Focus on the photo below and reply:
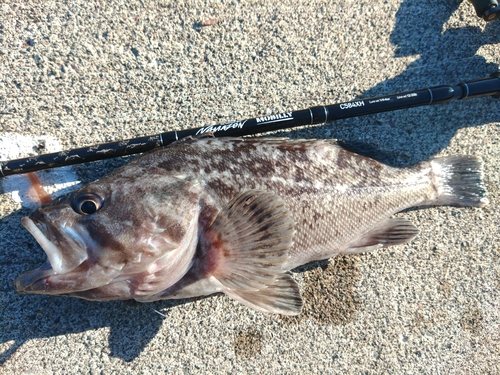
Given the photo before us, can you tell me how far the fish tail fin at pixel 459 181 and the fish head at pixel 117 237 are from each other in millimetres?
1569

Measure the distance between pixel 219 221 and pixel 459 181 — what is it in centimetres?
163

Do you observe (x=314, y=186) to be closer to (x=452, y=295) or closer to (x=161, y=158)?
(x=161, y=158)

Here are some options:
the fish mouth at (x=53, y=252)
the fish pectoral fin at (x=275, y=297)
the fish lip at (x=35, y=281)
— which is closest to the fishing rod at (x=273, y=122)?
the fish mouth at (x=53, y=252)

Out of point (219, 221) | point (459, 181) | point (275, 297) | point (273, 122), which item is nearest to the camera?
point (219, 221)

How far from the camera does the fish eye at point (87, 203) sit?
4.62 ft

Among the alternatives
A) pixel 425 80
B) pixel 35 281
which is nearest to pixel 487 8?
pixel 425 80

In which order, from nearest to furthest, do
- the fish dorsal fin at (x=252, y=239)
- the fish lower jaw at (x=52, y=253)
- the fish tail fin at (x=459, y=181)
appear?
the fish lower jaw at (x=52, y=253)
the fish dorsal fin at (x=252, y=239)
the fish tail fin at (x=459, y=181)

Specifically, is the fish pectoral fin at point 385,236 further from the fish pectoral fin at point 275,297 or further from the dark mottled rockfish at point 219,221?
the fish pectoral fin at point 275,297

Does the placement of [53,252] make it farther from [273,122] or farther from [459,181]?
[459,181]

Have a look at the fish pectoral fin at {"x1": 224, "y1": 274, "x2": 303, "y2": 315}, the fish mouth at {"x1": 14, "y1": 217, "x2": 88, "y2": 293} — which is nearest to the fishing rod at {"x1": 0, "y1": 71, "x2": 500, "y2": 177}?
the fish mouth at {"x1": 14, "y1": 217, "x2": 88, "y2": 293}

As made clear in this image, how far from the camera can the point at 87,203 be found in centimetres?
142

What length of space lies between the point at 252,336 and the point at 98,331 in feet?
3.11

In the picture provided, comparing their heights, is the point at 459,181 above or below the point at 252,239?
below

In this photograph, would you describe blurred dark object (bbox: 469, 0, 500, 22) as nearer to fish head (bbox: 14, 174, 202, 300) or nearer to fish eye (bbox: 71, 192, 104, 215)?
fish head (bbox: 14, 174, 202, 300)
